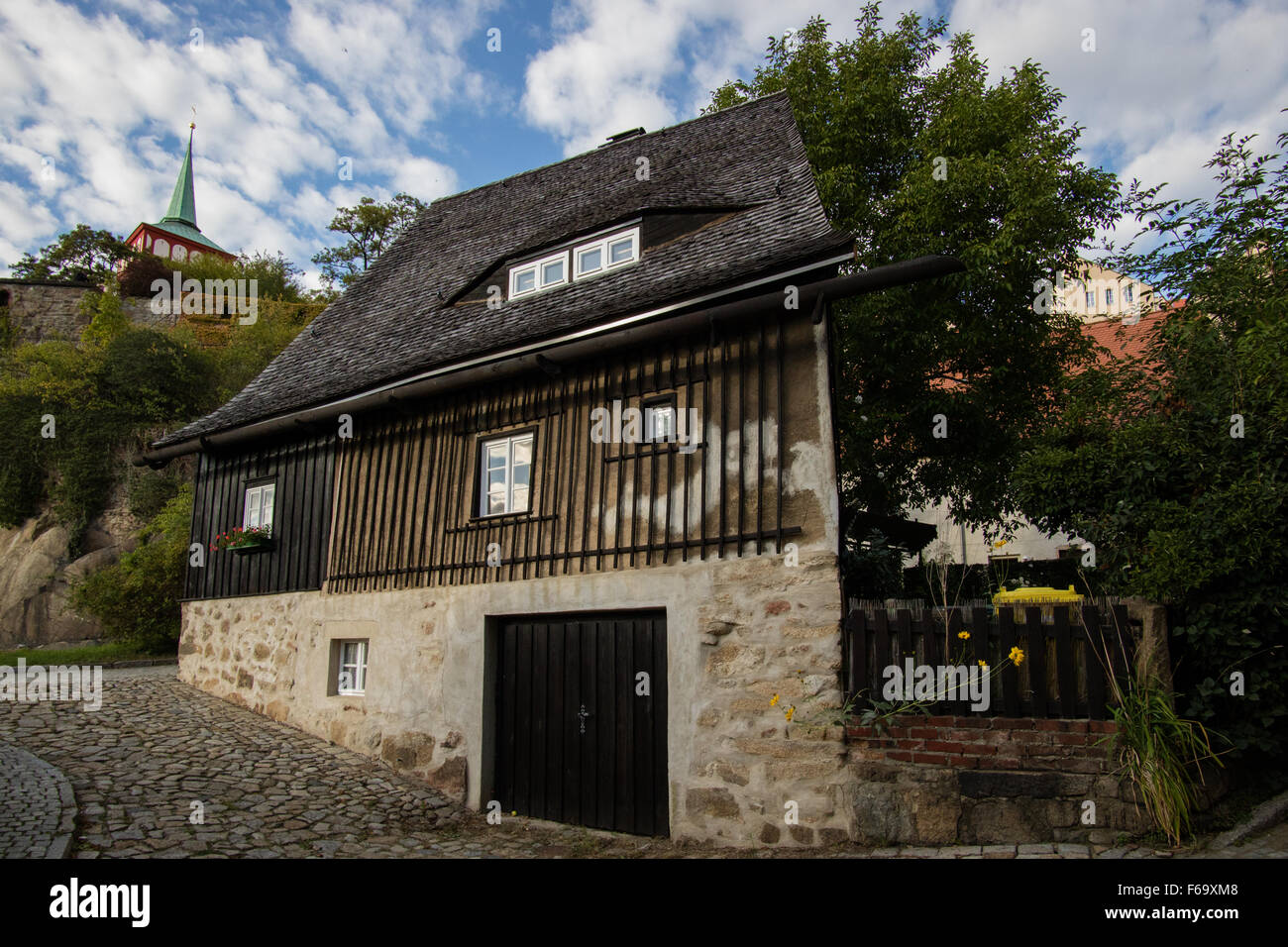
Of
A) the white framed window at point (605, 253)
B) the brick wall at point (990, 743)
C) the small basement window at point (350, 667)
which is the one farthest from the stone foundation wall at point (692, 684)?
the white framed window at point (605, 253)

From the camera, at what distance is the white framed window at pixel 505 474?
8.52 m

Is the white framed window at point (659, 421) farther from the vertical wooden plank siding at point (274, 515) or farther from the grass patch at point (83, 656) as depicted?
the grass patch at point (83, 656)

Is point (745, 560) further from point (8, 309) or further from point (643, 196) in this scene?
point (8, 309)

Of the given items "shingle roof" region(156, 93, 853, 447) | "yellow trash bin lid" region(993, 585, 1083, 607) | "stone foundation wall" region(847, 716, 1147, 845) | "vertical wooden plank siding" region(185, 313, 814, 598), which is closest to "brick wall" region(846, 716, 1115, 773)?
"stone foundation wall" region(847, 716, 1147, 845)

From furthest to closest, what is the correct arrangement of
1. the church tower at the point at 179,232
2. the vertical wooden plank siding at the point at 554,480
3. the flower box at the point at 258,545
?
the church tower at the point at 179,232, the flower box at the point at 258,545, the vertical wooden plank siding at the point at 554,480

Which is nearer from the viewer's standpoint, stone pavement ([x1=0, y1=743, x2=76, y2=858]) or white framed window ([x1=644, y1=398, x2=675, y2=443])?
stone pavement ([x1=0, y1=743, x2=76, y2=858])

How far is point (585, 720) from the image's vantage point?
7523mm

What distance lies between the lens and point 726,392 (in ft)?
23.8

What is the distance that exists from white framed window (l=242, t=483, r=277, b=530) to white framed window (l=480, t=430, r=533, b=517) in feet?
13.0

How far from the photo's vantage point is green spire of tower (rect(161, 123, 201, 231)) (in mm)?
47269

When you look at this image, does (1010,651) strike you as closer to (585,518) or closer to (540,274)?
(585,518)

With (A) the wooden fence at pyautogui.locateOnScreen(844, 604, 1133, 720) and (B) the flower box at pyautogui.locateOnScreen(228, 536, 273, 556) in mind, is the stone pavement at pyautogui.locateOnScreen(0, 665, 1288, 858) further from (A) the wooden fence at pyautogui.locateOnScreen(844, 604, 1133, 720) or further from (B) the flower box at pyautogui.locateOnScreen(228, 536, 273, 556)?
(B) the flower box at pyautogui.locateOnScreen(228, 536, 273, 556)

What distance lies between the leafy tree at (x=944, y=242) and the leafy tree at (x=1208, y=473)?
5111 mm
